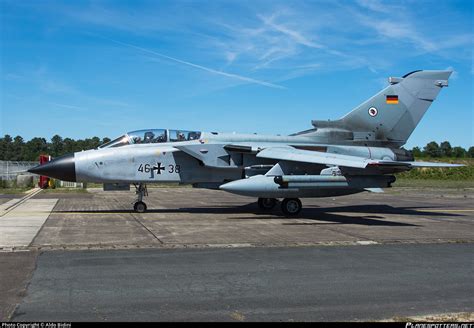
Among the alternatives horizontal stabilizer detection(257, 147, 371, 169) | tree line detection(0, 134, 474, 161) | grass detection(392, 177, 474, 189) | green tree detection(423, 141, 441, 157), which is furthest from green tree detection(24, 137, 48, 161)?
horizontal stabilizer detection(257, 147, 371, 169)

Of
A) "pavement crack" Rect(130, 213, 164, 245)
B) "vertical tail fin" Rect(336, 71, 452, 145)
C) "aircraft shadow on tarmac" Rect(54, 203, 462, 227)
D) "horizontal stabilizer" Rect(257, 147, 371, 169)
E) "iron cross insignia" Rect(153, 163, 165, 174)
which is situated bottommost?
"aircraft shadow on tarmac" Rect(54, 203, 462, 227)

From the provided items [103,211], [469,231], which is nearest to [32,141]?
[103,211]

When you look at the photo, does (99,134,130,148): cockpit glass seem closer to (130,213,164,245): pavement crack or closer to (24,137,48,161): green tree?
(130,213,164,245): pavement crack

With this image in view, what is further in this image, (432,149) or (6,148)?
(432,149)

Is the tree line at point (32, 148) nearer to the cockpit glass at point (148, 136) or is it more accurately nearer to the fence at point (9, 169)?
the fence at point (9, 169)

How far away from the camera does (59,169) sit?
48.4 feet

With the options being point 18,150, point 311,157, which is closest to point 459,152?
point 18,150

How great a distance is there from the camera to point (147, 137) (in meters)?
16.0

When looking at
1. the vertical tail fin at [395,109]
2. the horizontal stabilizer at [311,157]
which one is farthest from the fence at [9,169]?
the vertical tail fin at [395,109]

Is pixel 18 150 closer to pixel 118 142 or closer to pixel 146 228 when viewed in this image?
pixel 118 142

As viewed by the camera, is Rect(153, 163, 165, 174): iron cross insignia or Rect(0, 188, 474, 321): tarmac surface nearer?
Rect(0, 188, 474, 321): tarmac surface

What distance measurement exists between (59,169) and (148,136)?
117 inches

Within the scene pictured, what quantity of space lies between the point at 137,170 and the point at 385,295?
10.8 m

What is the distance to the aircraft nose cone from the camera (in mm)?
14672
